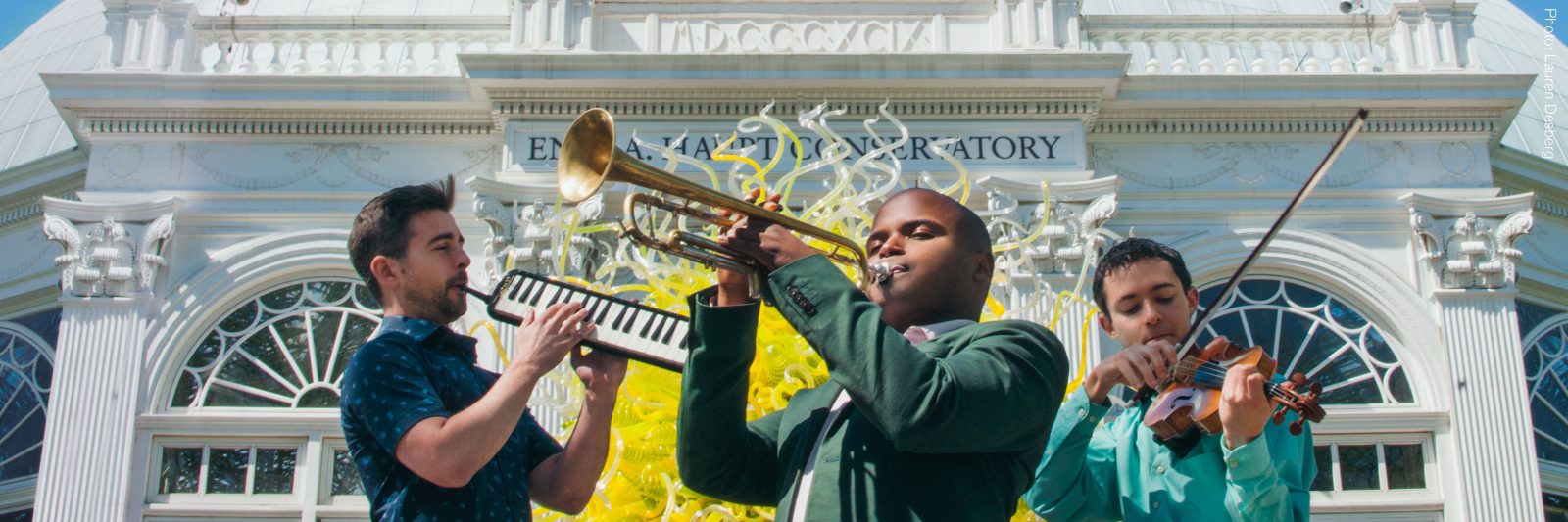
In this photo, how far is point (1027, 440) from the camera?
11.8ft

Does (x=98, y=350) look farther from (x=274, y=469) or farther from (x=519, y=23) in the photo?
(x=519, y=23)

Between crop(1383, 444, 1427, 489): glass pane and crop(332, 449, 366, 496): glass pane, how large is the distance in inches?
291

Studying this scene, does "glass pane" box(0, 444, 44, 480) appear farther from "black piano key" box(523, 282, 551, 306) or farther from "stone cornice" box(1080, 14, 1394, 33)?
"black piano key" box(523, 282, 551, 306)

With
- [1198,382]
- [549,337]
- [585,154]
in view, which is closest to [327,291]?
[585,154]

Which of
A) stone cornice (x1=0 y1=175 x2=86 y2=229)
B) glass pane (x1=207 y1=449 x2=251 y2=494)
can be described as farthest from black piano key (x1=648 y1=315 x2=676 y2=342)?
stone cornice (x1=0 y1=175 x2=86 y2=229)

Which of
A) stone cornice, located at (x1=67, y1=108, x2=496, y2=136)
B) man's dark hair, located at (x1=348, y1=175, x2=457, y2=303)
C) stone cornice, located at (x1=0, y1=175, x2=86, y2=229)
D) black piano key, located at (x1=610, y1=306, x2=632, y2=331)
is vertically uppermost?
stone cornice, located at (x1=67, y1=108, x2=496, y2=136)

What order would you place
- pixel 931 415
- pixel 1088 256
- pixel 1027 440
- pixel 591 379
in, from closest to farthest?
pixel 931 415 → pixel 1027 440 → pixel 591 379 → pixel 1088 256

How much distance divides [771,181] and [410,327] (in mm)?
7796

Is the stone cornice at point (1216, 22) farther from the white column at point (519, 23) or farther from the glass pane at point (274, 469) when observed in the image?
the glass pane at point (274, 469)

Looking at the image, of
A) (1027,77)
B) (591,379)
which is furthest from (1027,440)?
(1027,77)

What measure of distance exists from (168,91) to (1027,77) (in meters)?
6.49

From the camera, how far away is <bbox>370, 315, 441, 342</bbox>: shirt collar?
162 inches

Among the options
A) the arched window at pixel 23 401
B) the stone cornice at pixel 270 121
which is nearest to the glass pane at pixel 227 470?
the arched window at pixel 23 401

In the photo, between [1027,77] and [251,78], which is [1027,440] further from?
[251,78]
